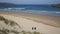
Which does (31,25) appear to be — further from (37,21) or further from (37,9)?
(37,9)

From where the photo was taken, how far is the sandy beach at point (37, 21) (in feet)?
5.33

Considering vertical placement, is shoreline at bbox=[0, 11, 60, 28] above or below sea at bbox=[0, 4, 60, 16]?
below

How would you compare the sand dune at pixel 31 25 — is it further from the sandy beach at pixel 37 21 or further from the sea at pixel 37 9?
the sea at pixel 37 9

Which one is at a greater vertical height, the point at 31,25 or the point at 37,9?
the point at 37,9

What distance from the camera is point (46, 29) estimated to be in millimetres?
1633

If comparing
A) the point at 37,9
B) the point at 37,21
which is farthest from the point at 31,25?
the point at 37,9

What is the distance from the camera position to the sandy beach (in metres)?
1.62

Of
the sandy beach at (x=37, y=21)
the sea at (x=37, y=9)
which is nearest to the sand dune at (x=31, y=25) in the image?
the sandy beach at (x=37, y=21)

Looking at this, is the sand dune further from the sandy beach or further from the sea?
the sea

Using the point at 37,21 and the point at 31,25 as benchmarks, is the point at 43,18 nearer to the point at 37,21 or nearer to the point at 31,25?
the point at 37,21

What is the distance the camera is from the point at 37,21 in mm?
1663

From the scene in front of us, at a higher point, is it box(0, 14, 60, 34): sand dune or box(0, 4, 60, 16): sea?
box(0, 4, 60, 16): sea

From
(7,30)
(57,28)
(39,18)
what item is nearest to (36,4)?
(39,18)

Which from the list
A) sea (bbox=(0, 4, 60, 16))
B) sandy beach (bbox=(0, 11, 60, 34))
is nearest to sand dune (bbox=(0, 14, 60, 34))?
sandy beach (bbox=(0, 11, 60, 34))
